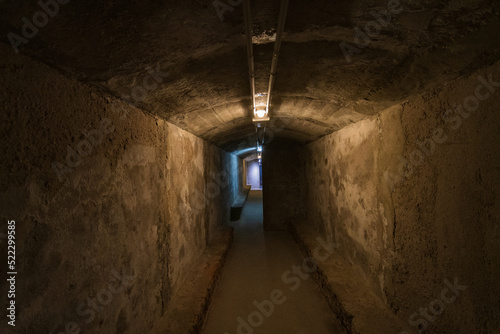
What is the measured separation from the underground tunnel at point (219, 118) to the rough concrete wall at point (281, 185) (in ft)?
13.5

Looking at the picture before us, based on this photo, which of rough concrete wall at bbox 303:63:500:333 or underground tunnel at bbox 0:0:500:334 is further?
rough concrete wall at bbox 303:63:500:333

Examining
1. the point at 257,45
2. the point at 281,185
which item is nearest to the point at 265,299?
the point at 257,45

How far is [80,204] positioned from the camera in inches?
67.3

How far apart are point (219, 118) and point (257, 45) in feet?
7.68

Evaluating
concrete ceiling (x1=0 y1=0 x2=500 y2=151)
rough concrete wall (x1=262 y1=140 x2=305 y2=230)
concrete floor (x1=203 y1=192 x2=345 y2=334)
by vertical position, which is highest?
concrete ceiling (x1=0 y1=0 x2=500 y2=151)

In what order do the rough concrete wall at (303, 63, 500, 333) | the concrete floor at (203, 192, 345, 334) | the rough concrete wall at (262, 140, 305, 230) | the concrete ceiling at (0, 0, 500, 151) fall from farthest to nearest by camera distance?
the rough concrete wall at (262, 140, 305, 230)
the concrete floor at (203, 192, 345, 334)
the rough concrete wall at (303, 63, 500, 333)
the concrete ceiling at (0, 0, 500, 151)

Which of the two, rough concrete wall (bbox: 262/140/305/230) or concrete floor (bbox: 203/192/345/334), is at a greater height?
rough concrete wall (bbox: 262/140/305/230)

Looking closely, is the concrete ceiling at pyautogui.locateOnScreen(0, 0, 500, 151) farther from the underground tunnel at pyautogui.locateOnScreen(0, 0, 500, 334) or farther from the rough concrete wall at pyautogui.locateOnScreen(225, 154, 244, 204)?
the rough concrete wall at pyautogui.locateOnScreen(225, 154, 244, 204)

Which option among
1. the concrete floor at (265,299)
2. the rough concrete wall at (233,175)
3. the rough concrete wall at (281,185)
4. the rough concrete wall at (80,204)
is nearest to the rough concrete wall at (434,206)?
the concrete floor at (265,299)

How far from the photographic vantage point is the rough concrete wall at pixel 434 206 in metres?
1.71

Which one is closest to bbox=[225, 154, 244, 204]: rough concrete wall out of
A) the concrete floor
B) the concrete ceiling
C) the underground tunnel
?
the concrete floor

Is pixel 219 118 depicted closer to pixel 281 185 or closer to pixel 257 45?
pixel 257 45

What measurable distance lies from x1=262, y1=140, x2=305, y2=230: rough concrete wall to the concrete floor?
1.82m

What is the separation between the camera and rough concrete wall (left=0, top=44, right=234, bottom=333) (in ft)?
4.14
